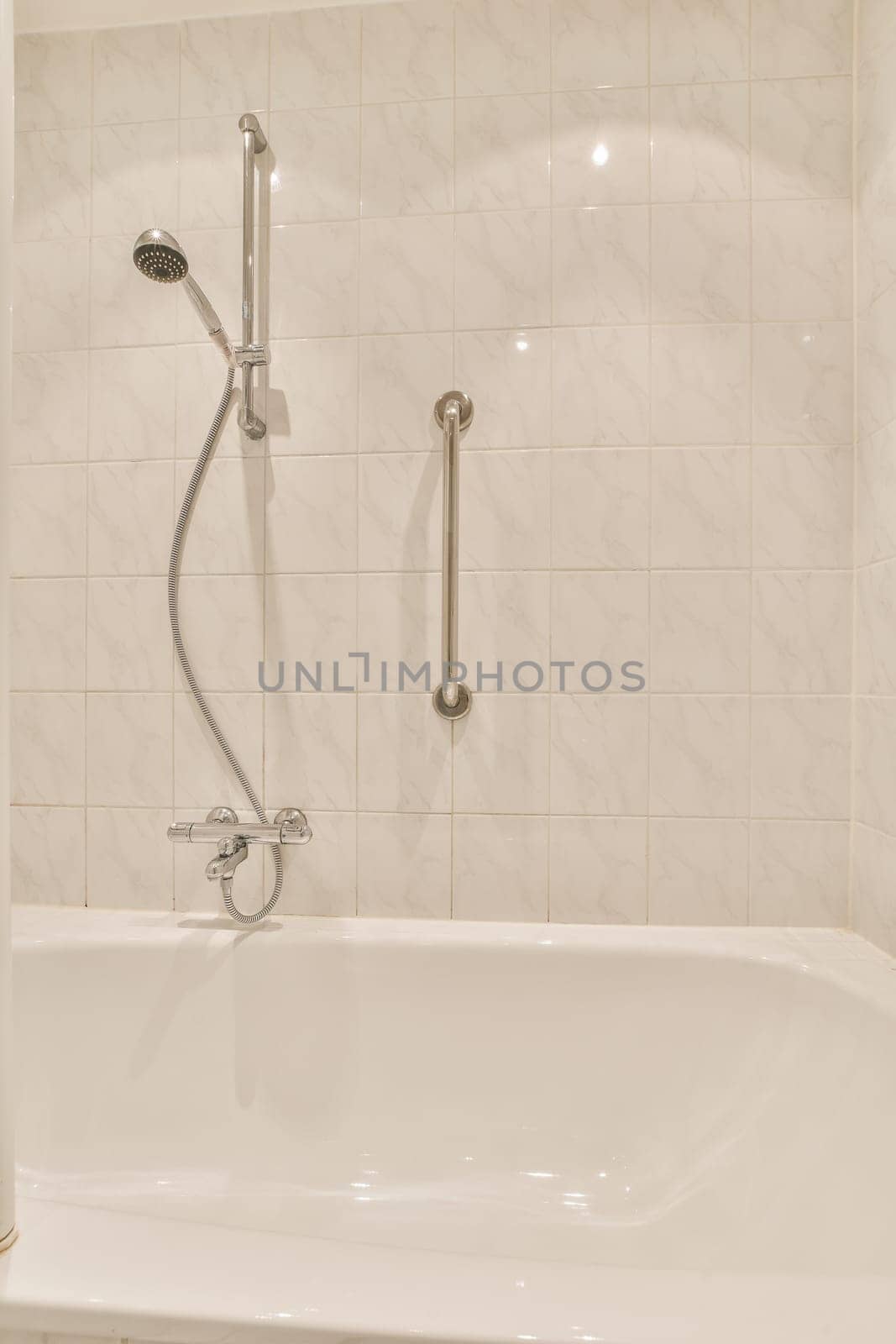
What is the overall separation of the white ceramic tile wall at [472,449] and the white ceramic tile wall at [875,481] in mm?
34

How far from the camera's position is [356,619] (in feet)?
4.78

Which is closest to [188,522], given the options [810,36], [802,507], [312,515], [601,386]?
[312,515]

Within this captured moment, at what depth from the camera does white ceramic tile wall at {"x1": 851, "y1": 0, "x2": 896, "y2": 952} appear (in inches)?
49.4

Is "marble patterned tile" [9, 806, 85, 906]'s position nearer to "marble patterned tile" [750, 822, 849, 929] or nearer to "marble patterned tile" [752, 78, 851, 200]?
"marble patterned tile" [750, 822, 849, 929]

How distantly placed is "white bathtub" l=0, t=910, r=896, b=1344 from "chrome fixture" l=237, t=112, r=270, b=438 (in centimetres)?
95

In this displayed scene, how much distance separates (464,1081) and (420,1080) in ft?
0.24

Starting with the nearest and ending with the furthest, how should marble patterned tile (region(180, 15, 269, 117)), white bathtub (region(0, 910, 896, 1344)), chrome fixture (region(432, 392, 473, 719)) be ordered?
white bathtub (region(0, 910, 896, 1344)) < chrome fixture (region(432, 392, 473, 719)) < marble patterned tile (region(180, 15, 269, 117))

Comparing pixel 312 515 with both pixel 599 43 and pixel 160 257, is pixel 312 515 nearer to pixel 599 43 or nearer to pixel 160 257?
pixel 160 257

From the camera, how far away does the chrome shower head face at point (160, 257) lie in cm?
116

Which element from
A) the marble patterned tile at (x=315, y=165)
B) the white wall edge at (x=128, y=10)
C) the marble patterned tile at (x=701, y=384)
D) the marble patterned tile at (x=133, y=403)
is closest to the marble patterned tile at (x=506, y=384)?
the marble patterned tile at (x=701, y=384)

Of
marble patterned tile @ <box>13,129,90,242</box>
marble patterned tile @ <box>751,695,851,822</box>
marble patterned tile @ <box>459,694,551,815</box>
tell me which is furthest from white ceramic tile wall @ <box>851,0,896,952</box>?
marble patterned tile @ <box>13,129,90,242</box>

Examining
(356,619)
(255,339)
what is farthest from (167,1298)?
(255,339)

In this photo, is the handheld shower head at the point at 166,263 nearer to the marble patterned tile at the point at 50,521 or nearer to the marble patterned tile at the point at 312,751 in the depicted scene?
the marble patterned tile at the point at 50,521

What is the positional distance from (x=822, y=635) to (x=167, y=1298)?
4.27ft
